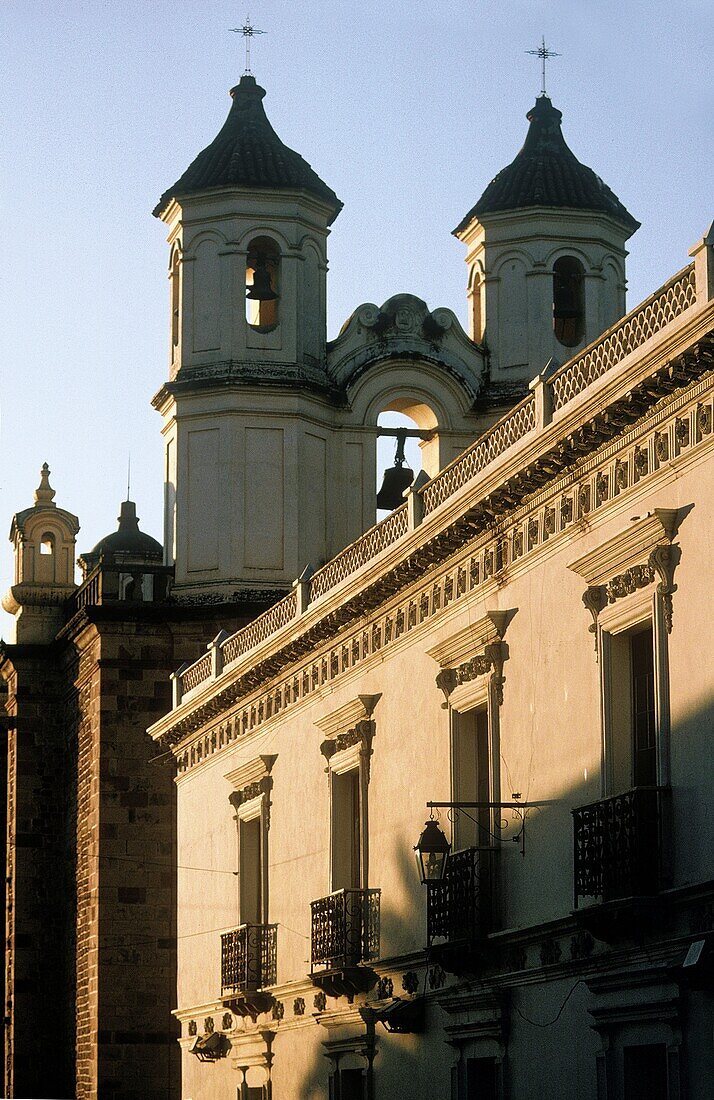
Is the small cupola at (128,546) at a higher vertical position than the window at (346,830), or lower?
higher

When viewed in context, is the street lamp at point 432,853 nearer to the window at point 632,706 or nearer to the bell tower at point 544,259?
the window at point 632,706

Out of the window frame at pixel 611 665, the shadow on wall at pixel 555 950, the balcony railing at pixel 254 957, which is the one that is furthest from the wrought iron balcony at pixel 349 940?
the window frame at pixel 611 665

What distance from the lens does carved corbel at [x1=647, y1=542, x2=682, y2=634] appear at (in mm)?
16750

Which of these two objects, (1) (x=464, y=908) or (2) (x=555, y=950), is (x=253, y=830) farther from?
(2) (x=555, y=950)

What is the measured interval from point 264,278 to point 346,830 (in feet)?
38.8

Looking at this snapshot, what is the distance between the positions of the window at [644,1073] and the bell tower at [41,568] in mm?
24054

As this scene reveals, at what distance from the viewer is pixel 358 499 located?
111 ft

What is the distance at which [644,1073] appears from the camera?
16.9 metres

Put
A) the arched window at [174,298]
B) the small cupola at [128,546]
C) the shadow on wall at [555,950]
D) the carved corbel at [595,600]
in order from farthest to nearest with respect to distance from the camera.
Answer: the small cupola at [128,546] → the arched window at [174,298] → the carved corbel at [595,600] → the shadow on wall at [555,950]

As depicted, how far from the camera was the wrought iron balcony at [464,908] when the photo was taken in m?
19.9

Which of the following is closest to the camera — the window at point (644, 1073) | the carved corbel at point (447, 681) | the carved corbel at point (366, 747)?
the window at point (644, 1073)

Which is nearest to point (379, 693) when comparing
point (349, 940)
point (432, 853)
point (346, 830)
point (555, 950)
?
point (346, 830)

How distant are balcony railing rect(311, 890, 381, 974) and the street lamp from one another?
1.69 meters

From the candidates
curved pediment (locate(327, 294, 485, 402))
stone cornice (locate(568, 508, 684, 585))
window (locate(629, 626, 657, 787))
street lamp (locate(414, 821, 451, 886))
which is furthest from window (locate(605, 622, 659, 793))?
curved pediment (locate(327, 294, 485, 402))
